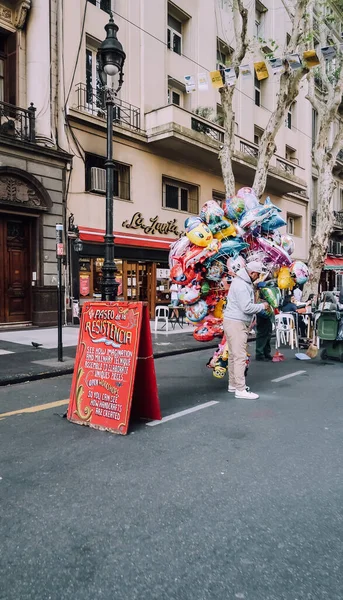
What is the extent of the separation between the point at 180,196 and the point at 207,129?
9.93 feet

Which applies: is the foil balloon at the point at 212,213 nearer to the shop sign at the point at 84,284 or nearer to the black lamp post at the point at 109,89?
the black lamp post at the point at 109,89

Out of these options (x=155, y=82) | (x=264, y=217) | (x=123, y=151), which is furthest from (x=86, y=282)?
(x=264, y=217)

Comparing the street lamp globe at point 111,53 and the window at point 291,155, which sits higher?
the window at point 291,155

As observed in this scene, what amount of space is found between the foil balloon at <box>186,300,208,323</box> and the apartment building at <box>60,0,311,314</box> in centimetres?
911

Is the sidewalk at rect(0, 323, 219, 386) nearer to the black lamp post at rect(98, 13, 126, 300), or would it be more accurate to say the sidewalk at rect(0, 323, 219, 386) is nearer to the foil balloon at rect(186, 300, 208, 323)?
the black lamp post at rect(98, 13, 126, 300)

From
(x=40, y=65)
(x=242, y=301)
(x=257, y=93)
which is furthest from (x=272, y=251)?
(x=257, y=93)

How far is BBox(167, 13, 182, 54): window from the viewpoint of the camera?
19781mm

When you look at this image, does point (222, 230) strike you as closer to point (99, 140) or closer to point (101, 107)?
point (99, 140)

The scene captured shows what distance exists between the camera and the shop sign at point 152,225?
17.7 metres

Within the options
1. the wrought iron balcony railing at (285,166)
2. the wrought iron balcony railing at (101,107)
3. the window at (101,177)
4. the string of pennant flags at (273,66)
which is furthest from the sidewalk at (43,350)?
the wrought iron balcony railing at (285,166)

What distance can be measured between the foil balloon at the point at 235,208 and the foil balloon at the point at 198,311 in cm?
144

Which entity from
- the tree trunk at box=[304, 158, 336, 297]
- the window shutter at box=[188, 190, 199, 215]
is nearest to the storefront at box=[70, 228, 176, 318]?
the window shutter at box=[188, 190, 199, 215]

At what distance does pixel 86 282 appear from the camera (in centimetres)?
1614

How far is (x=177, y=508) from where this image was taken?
125 inches
